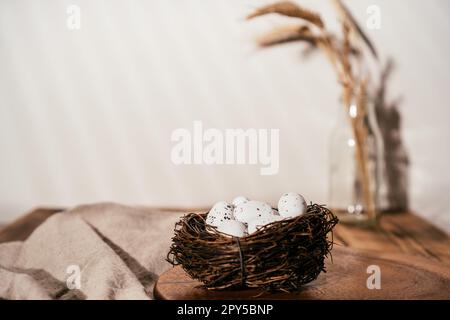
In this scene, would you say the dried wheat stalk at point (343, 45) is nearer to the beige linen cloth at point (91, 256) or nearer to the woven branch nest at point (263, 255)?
the beige linen cloth at point (91, 256)

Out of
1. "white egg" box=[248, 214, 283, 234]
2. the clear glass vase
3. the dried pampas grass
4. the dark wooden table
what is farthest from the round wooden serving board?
the dried pampas grass

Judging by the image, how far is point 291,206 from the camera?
1.04 meters

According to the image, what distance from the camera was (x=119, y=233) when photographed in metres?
1.38

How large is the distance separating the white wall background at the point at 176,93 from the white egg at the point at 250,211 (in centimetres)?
97

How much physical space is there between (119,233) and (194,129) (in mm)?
699

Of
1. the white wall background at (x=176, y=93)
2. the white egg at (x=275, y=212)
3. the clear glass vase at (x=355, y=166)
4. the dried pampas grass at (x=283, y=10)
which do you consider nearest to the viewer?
the white egg at (x=275, y=212)

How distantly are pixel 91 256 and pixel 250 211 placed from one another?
14.9 inches

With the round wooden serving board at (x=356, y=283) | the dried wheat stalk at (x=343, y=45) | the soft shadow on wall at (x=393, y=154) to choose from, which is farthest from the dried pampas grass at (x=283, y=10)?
the round wooden serving board at (x=356, y=283)

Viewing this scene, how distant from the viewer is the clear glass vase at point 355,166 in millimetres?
1774

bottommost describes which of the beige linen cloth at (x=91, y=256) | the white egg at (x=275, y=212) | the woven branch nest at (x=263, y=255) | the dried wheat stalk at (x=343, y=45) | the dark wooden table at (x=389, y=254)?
the dark wooden table at (x=389, y=254)

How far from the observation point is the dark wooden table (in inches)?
40.7

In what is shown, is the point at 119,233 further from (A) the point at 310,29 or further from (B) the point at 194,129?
(A) the point at 310,29
